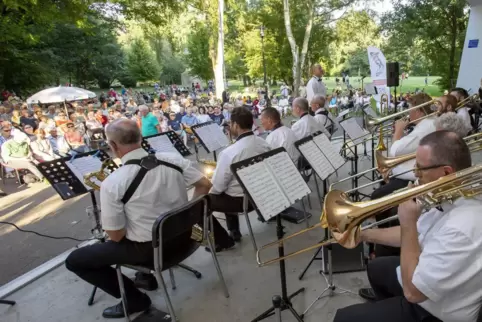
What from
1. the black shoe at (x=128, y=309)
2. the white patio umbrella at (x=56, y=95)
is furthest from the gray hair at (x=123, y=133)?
the white patio umbrella at (x=56, y=95)

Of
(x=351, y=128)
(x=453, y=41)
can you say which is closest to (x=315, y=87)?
(x=351, y=128)

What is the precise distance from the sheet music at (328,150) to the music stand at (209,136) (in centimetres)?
188

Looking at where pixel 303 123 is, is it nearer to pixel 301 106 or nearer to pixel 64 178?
pixel 301 106

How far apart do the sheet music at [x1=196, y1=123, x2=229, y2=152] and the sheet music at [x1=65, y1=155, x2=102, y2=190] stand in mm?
1753

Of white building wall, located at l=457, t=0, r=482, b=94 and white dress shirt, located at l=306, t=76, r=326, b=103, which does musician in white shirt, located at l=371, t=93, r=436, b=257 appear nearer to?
white dress shirt, located at l=306, t=76, r=326, b=103

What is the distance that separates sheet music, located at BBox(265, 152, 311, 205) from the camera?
2.35 metres

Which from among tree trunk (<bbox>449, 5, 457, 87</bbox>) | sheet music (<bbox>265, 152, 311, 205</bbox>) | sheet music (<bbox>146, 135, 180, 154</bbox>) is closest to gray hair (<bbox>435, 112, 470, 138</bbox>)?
sheet music (<bbox>265, 152, 311, 205</bbox>)

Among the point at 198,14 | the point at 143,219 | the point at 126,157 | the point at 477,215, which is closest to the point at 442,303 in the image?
the point at 477,215

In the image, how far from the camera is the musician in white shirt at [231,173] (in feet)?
11.7

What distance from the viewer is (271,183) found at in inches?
90.6

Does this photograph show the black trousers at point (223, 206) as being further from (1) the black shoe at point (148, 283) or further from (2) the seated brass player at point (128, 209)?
(2) the seated brass player at point (128, 209)

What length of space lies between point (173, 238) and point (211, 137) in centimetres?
256

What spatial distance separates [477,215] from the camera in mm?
1409

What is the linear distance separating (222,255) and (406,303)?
230cm
